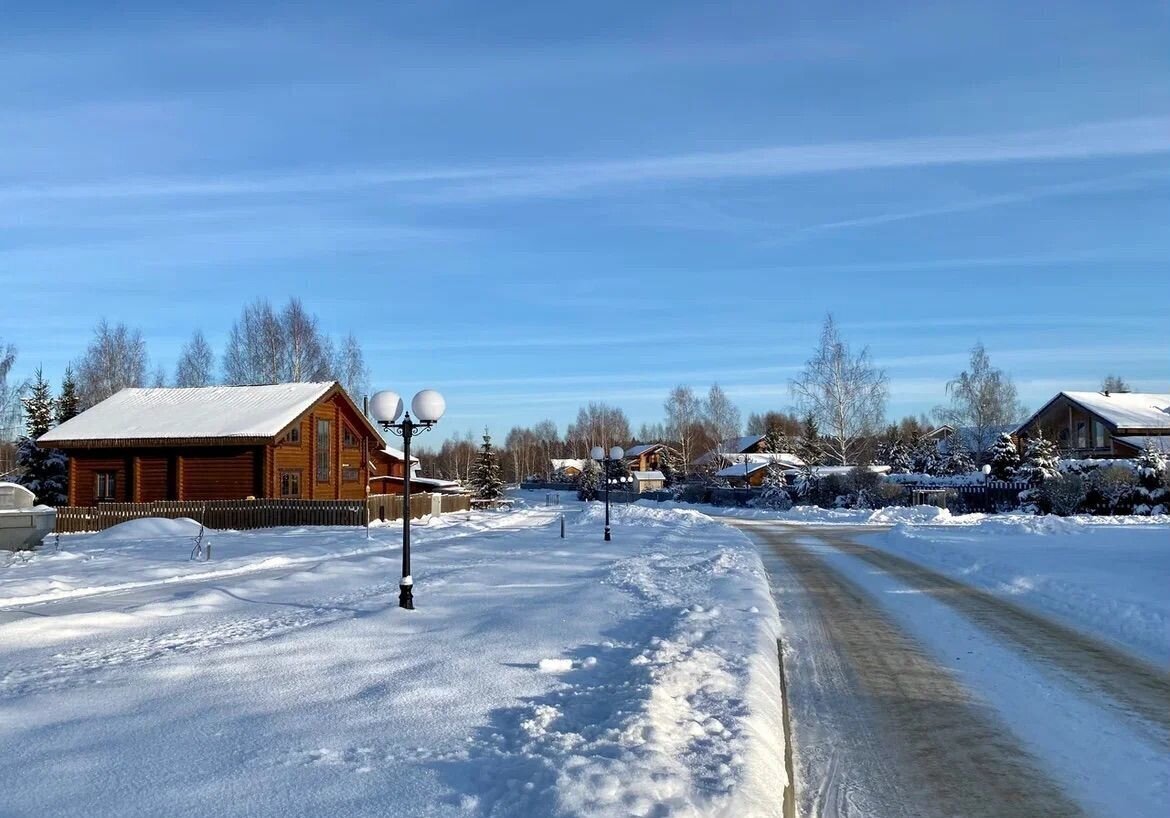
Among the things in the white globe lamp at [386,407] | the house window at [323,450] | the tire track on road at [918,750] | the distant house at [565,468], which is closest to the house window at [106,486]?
the house window at [323,450]

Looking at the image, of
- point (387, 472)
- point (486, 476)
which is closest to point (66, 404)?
point (387, 472)

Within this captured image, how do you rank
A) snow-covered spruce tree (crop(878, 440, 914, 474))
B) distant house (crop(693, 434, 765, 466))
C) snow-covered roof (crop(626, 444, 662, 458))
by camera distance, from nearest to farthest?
1. snow-covered spruce tree (crop(878, 440, 914, 474))
2. distant house (crop(693, 434, 765, 466))
3. snow-covered roof (crop(626, 444, 662, 458))

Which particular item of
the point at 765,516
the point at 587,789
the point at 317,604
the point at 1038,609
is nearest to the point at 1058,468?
the point at 765,516

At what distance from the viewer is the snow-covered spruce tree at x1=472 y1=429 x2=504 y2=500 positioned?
68688mm

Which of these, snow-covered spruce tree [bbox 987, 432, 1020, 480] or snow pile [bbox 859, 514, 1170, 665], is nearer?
snow pile [bbox 859, 514, 1170, 665]

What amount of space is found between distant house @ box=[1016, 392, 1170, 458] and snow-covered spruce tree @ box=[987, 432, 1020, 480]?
1281 mm

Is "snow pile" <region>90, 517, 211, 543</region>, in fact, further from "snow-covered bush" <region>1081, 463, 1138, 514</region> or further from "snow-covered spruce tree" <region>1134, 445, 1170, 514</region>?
"snow-covered spruce tree" <region>1134, 445, 1170, 514</region>

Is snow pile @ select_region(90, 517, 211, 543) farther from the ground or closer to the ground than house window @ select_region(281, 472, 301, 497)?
closer to the ground

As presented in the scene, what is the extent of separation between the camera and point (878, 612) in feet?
40.9

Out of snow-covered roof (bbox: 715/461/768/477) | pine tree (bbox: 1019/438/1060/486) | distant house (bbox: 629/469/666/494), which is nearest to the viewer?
pine tree (bbox: 1019/438/1060/486)

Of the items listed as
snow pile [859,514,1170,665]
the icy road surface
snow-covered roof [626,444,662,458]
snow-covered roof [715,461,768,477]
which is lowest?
snow pile [859,514,1170,665]

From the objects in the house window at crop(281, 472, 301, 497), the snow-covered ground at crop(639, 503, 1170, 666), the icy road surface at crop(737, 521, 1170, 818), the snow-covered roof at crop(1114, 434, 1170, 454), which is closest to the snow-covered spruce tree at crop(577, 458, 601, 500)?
the snow-covered roof at crop(1114, 434, 1170, 454)

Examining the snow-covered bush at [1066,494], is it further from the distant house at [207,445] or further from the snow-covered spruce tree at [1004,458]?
the distant house at [207,445]

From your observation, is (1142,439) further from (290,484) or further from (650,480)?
(650,480)
